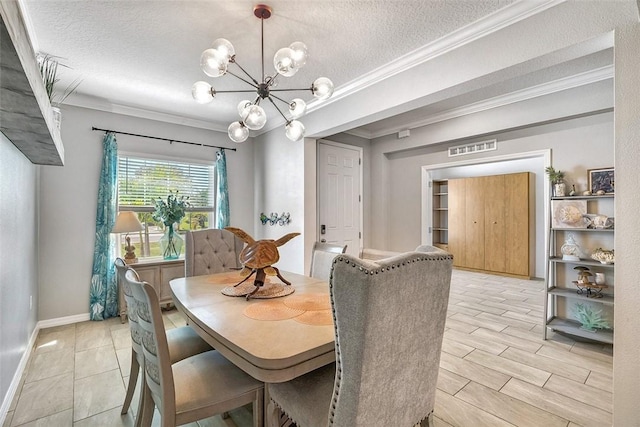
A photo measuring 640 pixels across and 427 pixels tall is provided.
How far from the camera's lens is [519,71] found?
2119 millimetres

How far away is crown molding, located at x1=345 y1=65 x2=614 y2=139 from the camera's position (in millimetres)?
3090

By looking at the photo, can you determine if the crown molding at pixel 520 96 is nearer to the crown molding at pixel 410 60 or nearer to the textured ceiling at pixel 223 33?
the crown molding at pixel 410 60

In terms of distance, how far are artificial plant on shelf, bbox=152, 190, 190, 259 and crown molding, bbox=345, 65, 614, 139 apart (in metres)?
2.99

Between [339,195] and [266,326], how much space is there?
351 cm

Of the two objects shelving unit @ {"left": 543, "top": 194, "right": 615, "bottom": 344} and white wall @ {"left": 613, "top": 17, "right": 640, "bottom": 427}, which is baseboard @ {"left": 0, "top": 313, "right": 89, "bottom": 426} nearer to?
white wall @ {"left": 613, "top": 17, "right": 640, "bottom": 427}

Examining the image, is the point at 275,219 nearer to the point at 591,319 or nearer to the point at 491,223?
the point at 591,319

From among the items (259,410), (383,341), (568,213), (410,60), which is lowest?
(259,410)

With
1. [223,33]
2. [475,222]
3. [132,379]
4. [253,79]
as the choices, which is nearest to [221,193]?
[223,33]

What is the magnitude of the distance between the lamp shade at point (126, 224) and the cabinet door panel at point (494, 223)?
6.03 meters

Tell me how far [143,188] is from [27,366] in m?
2.16

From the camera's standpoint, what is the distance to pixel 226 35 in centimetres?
227

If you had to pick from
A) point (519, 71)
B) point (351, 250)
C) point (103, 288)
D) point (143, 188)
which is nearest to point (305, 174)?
point (351, 250)

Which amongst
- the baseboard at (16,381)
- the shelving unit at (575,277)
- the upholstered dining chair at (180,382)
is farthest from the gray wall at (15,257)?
the shelving unit at (575,277)

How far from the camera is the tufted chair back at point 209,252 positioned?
2773 millimetres
